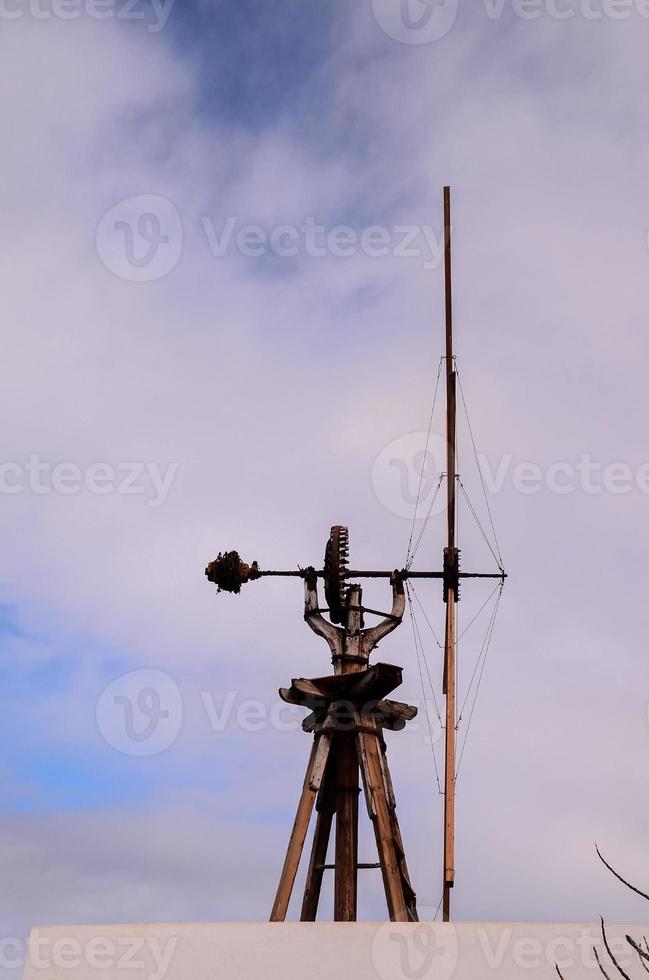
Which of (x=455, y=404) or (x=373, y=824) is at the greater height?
(x=455, y=404)

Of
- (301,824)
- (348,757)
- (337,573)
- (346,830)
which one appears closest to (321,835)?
(346,830)

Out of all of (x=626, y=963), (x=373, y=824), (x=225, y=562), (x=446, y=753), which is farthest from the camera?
(x=225, y=562)

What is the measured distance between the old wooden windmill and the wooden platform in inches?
54.0

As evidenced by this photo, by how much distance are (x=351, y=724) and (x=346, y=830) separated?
867 millimetres

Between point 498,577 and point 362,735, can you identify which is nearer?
point 362,735

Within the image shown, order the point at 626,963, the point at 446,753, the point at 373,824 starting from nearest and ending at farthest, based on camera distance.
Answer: the point at 626,963
the point at 373,824
the point at 446,753

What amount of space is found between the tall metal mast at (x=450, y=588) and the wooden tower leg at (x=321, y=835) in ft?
3.18

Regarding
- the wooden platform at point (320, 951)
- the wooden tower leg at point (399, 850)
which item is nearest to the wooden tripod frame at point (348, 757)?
the wooden tower leg at point (399, 850)

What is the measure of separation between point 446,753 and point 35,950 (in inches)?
153

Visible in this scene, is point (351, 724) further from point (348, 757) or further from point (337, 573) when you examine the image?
point (337, 573)

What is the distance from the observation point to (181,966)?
24.2 ft

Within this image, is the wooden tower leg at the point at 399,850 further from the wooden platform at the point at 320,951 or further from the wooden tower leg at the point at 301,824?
the wooden platform at the point at 320,951

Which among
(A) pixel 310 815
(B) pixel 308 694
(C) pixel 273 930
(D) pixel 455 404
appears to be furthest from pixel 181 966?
(D) pixel 455 404

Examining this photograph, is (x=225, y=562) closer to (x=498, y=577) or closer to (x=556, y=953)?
(x=498, y=577)
